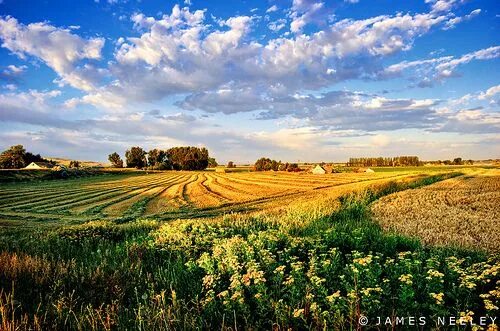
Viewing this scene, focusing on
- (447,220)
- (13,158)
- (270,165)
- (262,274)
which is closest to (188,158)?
(270,165)

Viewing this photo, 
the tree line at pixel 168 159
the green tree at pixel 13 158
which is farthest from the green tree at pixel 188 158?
Result: the green tree at pixel 13 158

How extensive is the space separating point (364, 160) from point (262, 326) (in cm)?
16968

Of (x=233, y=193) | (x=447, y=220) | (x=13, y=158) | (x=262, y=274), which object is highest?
(x=13, y=158)

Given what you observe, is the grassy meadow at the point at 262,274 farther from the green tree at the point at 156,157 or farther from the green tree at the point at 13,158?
the green tree at the point at 156,157

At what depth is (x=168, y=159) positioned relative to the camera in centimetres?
14825

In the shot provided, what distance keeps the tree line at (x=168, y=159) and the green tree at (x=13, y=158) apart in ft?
156

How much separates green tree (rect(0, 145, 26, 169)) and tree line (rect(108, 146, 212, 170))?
47.6 m

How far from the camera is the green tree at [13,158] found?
3820 inches

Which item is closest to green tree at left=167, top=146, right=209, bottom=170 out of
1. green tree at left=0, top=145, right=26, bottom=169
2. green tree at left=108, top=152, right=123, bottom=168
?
green tree at left=108, top=152, right=123, bottom=168

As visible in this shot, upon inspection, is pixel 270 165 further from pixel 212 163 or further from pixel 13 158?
pixel 13 158

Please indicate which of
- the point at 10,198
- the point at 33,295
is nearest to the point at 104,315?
the point at 33,295

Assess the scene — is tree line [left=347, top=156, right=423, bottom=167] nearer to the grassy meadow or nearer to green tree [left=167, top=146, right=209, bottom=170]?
green tree [left=167, top=146, right=209, bottom=170]

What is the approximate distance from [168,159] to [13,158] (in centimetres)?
5892

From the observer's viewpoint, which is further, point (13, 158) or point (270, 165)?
point (270, 165)
